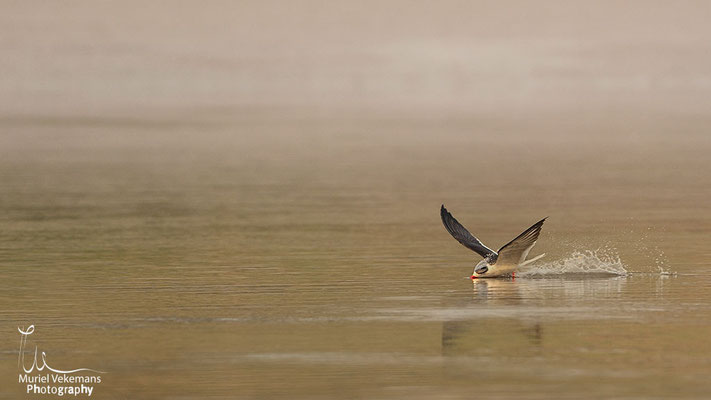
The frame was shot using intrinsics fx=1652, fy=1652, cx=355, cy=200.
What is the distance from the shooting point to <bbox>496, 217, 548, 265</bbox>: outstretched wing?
26.7 meters

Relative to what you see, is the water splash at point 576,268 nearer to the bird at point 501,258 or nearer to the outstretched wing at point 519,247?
the bird at point 501,258

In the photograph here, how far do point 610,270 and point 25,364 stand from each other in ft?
38.3

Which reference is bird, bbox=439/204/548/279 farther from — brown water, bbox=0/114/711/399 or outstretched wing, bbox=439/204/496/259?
brown water, bbox=0/114/711/399

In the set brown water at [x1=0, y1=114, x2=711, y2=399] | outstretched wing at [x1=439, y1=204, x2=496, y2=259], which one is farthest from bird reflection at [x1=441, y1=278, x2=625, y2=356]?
outstretched wing at [x1=439, y1=204, x2=496, y2=259]

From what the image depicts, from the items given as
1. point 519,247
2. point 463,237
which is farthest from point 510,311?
point 463,237

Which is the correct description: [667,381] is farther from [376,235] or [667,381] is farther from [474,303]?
[376,235]

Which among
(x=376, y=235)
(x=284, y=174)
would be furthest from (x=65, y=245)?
(x=284, y=174)

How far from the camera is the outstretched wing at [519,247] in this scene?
26.7m

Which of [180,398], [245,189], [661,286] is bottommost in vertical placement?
[180,398]

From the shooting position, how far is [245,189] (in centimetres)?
5634

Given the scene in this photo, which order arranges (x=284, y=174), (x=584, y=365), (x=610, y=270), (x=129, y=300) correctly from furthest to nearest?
(x=284, y=174) → (x=610, y=270) → (x=129, y=300) → (x=584, y=365)

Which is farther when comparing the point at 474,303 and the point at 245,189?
the point at 245,189

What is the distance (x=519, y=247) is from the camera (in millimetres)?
27359

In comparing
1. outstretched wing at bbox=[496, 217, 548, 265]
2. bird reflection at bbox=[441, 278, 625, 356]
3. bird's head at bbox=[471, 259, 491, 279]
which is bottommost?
bird reflection at bbox=[441, 278, 625, 356]
